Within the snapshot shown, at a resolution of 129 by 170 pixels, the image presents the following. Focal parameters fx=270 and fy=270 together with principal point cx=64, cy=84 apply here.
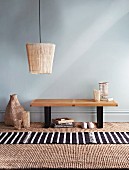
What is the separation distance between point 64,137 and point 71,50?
1.28 metres

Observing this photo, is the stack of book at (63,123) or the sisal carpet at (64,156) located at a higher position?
the stack of book at (63,123)

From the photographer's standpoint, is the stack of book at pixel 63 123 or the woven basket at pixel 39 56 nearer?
the woven basket at pixel 39 56

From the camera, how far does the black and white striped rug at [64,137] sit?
281 cm

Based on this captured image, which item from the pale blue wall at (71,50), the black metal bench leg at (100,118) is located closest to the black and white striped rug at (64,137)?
the black metal bench leg at (100,118)

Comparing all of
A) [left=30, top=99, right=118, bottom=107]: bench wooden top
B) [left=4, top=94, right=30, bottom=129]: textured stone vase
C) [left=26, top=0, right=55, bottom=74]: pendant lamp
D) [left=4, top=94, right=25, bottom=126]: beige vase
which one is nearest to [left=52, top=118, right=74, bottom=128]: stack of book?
[left=30, top=99, right=118, bottom=107]: bench wooden top

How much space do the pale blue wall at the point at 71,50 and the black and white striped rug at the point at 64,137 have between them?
2.11 feet

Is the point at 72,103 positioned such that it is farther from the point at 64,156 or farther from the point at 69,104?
the point at 64,156

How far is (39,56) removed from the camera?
126 inches

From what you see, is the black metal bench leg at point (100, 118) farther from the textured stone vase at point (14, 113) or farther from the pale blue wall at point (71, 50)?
the textured stone vase at point (14, 113)

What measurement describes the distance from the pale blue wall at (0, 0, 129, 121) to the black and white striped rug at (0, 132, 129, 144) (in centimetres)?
64

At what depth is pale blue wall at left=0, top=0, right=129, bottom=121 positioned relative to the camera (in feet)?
12.0

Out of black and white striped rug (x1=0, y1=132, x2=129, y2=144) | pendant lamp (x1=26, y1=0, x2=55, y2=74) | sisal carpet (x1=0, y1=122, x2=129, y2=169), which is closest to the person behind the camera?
sisal carpet (x1=0, y1=122, x2=129, y2=169)

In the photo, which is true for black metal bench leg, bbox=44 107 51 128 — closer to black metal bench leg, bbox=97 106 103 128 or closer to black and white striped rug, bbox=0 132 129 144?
black and white striped rug, bbox=0 132 129 144

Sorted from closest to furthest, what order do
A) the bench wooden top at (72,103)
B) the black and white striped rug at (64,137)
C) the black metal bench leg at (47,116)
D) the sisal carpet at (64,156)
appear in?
the sisal carpet at (64,156), the black and white striped rug at (64,137), the bench wooden top at (72,103), the black metal bench leg at (47,116)
